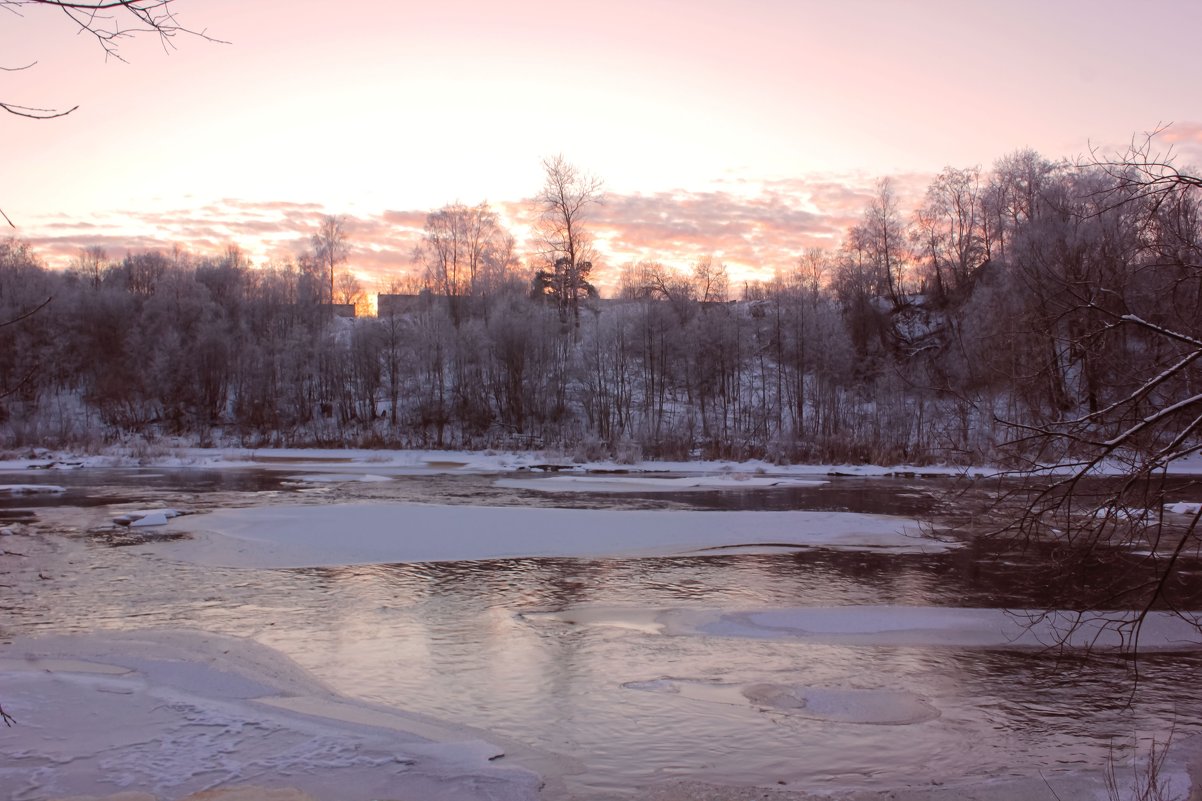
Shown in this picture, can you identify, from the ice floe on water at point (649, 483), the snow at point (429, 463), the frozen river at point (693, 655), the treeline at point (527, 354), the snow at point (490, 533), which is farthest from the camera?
the treeline at point (527, 354)

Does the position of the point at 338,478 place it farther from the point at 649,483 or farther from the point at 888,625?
the point at 888,625

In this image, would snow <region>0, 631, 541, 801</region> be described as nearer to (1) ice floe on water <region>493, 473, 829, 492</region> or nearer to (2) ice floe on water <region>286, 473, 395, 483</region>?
(1) ice floe on water <region>493, 473, 829, 492</region>

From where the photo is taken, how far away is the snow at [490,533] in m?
16.7

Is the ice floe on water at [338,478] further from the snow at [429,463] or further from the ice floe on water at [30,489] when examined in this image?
the ice floe on water at [30,489]

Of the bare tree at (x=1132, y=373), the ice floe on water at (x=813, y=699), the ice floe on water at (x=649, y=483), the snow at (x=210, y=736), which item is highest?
the bare tree at (x=1132, y=373)

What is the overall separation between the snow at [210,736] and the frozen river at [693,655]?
52 centimetres

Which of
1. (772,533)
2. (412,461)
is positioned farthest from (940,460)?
(412,461)

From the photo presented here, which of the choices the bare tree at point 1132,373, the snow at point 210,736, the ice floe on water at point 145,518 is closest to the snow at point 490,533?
the ice floe on water at point 145,518

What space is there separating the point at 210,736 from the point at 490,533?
436 inches

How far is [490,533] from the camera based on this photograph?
1850cm

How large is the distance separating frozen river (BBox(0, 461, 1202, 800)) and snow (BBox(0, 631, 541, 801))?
1.72 ft

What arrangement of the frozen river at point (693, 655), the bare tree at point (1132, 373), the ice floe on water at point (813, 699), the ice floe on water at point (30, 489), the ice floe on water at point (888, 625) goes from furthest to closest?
the ice floe on water at point (30, 489) → the ice floe on water at point (888, 625) → the ice floe on water at point (813, 699) → the frozen river at point (693, 655) → the bare tree at point (1132, 373)

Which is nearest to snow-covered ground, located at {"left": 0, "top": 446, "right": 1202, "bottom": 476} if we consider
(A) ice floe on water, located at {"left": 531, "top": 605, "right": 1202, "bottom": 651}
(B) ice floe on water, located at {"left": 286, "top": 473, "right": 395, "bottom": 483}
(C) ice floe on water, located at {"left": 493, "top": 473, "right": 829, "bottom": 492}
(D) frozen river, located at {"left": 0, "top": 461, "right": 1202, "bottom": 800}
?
(B) ice floe on water, located at {"left": 286, "top": 473, "right": 395, "bottom": 483}

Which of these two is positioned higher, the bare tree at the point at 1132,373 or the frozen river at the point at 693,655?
the bare tree at the point at 1132,373
